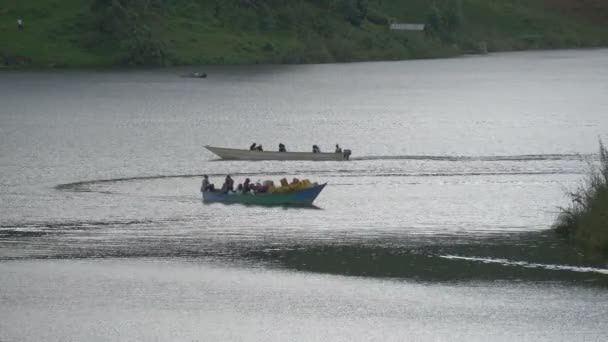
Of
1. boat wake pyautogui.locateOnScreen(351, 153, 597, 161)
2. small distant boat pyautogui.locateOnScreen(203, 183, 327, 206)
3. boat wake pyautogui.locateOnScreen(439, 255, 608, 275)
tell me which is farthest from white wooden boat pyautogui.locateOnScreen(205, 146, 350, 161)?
boat wake pyautogui.locateOnScreen(439, 255, 608, 275)

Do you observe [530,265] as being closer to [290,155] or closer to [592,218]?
[592,218]

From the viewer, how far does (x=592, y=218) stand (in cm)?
6475


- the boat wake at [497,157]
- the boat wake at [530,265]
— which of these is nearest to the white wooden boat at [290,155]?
the boat wake at [497,157]

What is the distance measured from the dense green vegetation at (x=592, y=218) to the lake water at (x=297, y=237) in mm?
950

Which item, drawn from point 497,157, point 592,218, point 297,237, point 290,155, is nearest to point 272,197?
point 297,237

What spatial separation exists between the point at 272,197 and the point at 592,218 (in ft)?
82.4

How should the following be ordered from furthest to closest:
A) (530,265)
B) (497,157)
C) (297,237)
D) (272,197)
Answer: (497,157) < (272,197) < (297,237) < (530,265)

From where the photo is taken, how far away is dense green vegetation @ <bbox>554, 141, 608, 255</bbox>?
63406mm

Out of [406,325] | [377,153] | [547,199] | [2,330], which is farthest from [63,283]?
[377,153]

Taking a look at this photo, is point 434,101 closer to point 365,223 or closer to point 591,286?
point 365,223

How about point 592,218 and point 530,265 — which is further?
point 592,218

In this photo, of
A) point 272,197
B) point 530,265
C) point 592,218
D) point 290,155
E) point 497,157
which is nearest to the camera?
point 530,265

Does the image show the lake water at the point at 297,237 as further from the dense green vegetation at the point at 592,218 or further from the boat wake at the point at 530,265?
the dense green vegetation at the point at 592,218

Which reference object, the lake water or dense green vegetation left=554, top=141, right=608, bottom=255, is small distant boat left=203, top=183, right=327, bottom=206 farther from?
dense green vegetation left=554, top=141, right=608, bottom=255
